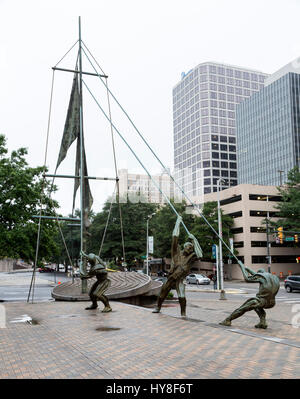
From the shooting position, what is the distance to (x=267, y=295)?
9.84 m

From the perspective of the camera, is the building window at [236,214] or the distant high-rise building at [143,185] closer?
the distant high-rise building at [143,185]

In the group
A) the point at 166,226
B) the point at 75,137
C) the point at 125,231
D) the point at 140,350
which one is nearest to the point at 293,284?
the point at 75,137

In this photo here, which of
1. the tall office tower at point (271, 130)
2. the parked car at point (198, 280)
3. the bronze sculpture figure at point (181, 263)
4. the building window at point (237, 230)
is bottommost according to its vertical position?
the parked car at point (198, 280)

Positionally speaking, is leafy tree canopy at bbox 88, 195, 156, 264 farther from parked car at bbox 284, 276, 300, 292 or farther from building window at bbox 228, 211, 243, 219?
parked car at bbox 284, 276, 300, 292

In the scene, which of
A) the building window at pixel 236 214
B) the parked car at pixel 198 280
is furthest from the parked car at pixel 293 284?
the building window at pixel 236 214

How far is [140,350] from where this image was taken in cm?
692

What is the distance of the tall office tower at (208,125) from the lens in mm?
121875

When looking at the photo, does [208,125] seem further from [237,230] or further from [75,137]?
[75,137]

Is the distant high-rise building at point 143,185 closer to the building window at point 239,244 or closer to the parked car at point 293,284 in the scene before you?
the parked car at point 293,284

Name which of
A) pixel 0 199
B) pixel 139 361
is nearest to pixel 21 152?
pixel 0 199

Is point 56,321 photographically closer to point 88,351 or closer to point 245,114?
point 88,351

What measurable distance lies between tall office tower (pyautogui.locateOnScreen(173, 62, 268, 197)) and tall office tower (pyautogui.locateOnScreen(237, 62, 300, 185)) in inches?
311

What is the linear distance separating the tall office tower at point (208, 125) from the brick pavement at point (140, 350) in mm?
110039

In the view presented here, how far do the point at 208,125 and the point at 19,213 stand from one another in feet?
358
